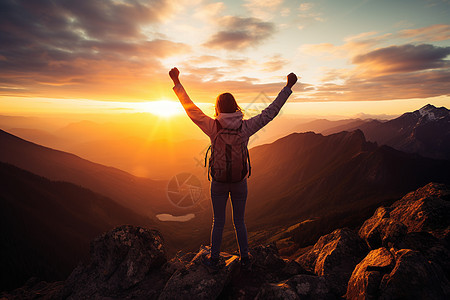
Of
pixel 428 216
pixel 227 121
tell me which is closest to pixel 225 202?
pixel 227 121

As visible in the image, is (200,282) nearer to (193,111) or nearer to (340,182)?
(193,111)

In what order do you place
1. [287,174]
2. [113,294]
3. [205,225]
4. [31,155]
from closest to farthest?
[113,294] < [205,225] < [31,155] < [287,174]

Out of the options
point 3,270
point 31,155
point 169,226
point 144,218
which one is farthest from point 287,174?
point 31,155

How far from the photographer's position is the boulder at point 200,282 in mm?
6980

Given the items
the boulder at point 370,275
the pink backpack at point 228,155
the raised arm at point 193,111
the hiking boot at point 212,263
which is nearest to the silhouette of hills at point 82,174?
the hiking boot at point 212,263

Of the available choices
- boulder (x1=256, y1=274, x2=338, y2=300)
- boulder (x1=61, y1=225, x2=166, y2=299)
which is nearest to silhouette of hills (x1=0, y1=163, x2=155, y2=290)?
boulder (x1=61, y1=225, x2=166, y2=299)

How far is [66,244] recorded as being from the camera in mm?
78062

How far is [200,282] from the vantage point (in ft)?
23.5

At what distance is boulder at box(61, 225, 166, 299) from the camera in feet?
31.6

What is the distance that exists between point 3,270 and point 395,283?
296 feet

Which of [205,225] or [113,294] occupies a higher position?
[113,294]

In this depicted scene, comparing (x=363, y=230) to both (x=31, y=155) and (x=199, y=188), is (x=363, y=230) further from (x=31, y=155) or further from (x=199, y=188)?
(x=31, y=155)

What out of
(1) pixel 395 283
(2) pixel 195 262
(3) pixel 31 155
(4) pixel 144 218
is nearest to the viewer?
(1) pixel 395 283

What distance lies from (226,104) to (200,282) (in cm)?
593
